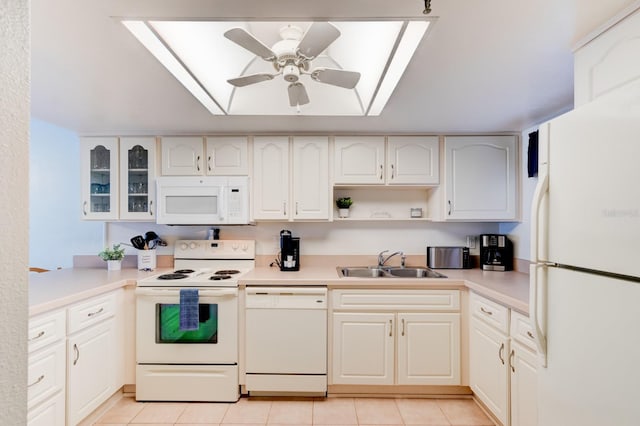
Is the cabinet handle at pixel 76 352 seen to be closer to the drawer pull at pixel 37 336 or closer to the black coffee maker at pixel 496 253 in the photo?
the drawer pull at pixel 37 336

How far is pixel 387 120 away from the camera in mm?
2574

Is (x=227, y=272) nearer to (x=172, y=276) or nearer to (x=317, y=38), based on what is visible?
(x=172, y=276)

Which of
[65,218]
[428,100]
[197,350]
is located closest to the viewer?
[428,100]

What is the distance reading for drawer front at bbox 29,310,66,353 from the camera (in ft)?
5.72

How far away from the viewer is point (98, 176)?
117 inches

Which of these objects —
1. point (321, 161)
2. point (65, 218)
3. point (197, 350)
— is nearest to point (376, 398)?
point (197, 350)

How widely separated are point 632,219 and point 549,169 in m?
0.37

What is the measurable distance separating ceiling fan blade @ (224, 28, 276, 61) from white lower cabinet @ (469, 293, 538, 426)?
190cm

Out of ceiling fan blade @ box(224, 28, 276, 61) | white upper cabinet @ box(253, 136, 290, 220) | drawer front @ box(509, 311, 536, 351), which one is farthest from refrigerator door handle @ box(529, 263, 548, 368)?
white upper cabinet @ box(253, 136, 290, 220)

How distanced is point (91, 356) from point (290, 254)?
1555 mm

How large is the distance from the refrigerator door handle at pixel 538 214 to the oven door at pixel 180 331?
6.47ft

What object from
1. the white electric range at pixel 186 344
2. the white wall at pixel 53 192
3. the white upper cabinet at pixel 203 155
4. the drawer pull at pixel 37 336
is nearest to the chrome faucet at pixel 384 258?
the white electric range at pixel 186 344

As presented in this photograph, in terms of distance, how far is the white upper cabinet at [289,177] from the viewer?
2.91 metres

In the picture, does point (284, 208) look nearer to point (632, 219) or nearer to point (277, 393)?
point (277, 393)
